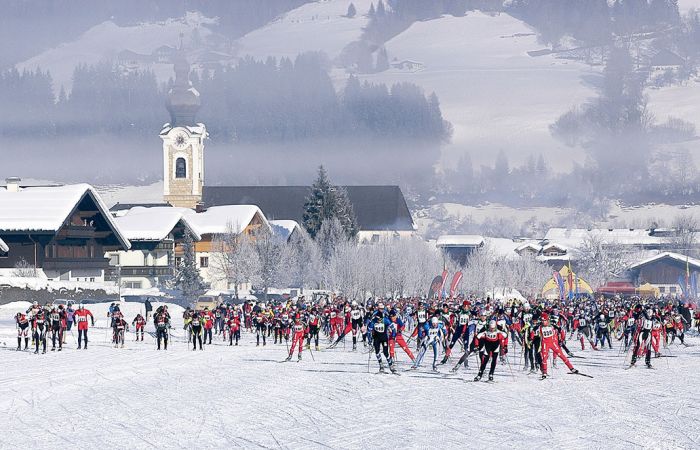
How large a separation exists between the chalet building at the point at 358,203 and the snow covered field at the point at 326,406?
12361 cm

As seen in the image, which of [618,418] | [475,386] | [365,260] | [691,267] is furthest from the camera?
[691,267]

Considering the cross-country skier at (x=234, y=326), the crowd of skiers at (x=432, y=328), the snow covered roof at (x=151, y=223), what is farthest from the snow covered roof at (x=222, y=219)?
the cross-country skier at (x=234, y=326)

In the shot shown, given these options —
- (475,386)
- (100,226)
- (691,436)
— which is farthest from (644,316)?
(100,226)

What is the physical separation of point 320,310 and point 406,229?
121759 millimetres

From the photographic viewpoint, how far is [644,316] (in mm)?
37594

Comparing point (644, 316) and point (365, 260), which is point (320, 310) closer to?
point (644, 316)

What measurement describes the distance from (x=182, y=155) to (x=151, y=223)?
215 feet

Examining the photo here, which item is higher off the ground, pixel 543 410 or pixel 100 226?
pixel 100 226

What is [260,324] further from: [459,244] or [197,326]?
[459,244]

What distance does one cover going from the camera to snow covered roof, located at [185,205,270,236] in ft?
367

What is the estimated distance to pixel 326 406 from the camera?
27922 mm

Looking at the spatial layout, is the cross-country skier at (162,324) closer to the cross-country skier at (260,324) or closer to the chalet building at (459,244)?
the cross-country skier at (260,324)

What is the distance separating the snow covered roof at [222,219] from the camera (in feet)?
367

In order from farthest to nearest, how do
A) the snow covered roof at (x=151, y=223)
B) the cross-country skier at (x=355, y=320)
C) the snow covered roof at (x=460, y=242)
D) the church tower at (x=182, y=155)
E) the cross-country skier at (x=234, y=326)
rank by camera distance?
the snow covered roof at (x=460, y=242) → the church tower at (x=182, y=155) → the snow covered roof at (x=151, y=223) → the cross-country skier at (x=234, y=326) → the cross-country skier at (x=355, y=320)
